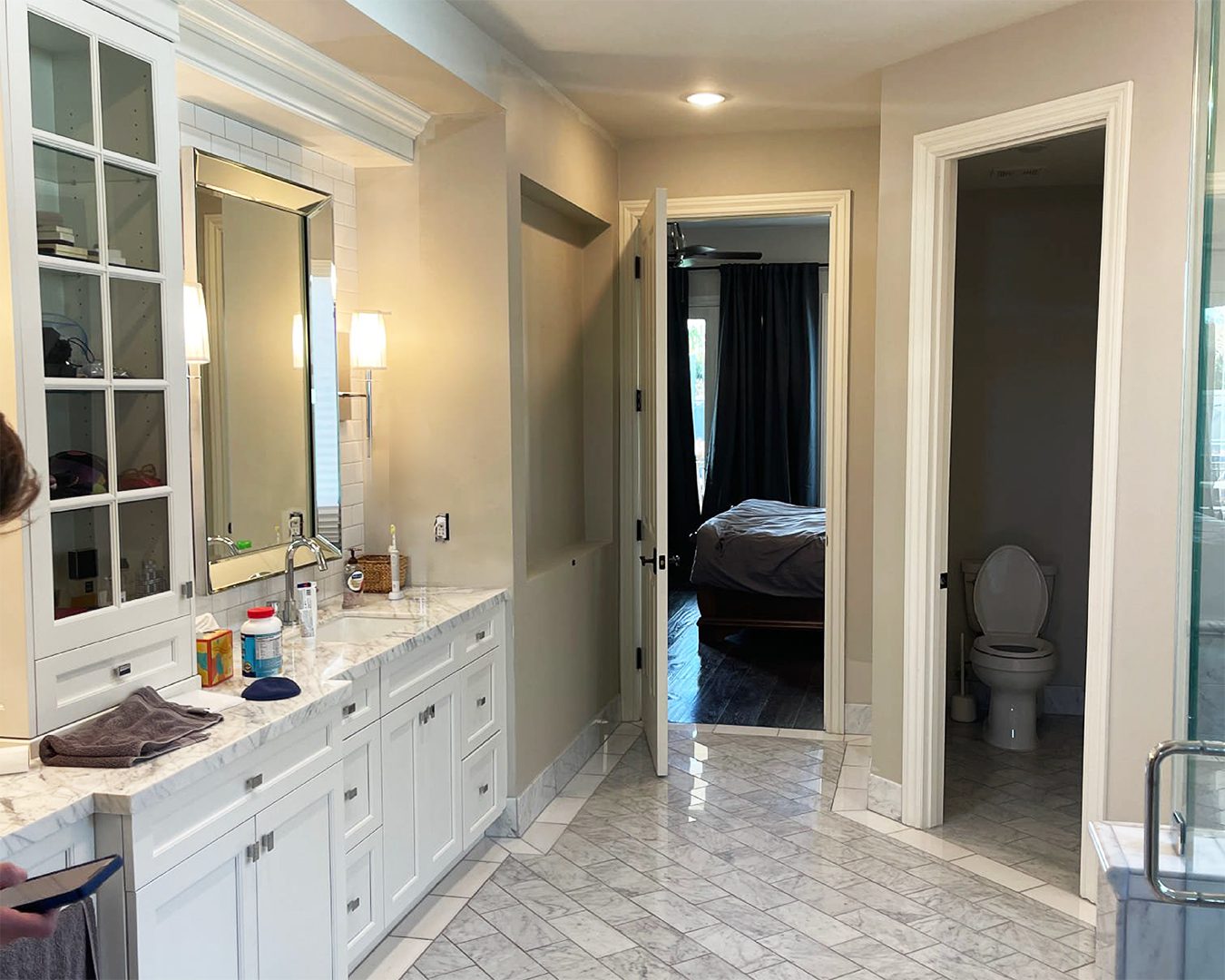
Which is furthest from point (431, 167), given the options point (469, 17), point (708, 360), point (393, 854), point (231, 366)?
point (708, 360)

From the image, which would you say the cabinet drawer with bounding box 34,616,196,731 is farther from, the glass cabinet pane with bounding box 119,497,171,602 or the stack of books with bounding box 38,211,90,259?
the stack of books with bounding box 38,211,90,259

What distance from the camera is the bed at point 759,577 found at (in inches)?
253

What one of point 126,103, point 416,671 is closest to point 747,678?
point 416,671

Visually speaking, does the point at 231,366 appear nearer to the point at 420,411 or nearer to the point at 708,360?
the point at 420,411

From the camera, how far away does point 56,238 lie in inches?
79.4

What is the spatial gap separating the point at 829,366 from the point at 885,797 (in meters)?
1.90

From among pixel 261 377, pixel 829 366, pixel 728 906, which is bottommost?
pixel 728 906

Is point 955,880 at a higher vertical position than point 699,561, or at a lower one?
lower

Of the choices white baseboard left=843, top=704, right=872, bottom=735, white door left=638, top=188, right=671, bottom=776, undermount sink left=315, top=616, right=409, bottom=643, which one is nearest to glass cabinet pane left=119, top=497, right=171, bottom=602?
undermount sink left=315, top=616, right=409, bottom=643

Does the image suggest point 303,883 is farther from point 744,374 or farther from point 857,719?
point 744,374

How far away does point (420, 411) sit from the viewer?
12.6 ft

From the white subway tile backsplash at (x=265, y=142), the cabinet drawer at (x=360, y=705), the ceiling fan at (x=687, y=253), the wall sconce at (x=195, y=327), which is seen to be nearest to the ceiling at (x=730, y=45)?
the white subway tile backsplash at (x=265, y=142)

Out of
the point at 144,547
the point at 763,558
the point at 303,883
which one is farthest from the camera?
the point at 763,558

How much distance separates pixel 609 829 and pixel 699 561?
294 centimetres
